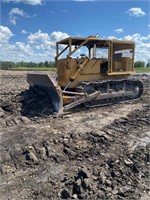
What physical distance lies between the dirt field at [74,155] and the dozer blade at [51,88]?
0.40m

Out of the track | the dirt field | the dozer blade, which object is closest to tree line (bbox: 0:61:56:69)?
the track

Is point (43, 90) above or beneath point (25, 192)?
above

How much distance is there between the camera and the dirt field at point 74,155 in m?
3.17

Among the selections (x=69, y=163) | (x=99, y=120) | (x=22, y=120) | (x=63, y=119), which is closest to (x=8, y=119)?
(x=22, y=120)

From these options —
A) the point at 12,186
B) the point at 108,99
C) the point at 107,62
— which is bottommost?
the point at 12,186

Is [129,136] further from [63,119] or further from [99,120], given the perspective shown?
[63,119]

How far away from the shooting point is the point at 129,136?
5.23 m

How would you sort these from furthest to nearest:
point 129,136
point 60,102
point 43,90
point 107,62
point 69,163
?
point 107,62
point 43,90
point 60,102
point 129,136
point 69,163

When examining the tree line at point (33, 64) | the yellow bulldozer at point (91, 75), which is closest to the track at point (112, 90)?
the yellow bulldozer at point (91, 75)

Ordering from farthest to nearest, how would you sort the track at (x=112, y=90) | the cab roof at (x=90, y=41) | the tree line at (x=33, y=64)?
the tree line at (x=33, y=64) < the track at (x=112, y=90) < the cab roof at (x=90, y=41)

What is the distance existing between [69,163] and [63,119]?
112 inches

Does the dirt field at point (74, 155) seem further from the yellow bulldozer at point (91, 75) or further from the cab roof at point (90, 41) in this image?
the cab roof at point (90, 41)

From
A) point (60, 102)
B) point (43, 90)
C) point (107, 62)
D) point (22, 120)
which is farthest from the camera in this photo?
point (107, 62)

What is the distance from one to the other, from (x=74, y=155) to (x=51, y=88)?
11.6 feet
